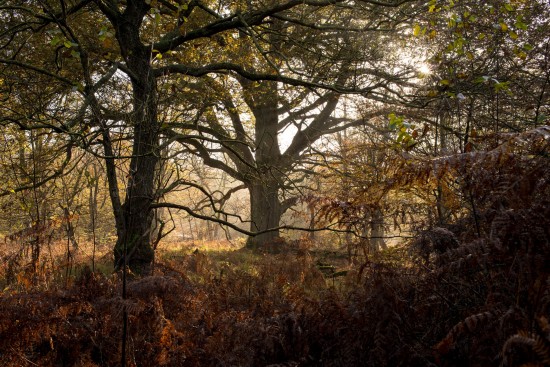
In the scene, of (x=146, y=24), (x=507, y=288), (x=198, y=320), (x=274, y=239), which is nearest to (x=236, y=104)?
(x=146, y=24)

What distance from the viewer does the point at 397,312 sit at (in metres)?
2.71

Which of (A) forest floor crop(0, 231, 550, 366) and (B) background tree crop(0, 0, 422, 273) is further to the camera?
(B) background tree crop(0, 0, 422, 273)

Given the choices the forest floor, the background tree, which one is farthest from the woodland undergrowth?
the background tree

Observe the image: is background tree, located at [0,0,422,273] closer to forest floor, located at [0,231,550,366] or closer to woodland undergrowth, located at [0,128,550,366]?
forest floor, located at [0,231,550,366]

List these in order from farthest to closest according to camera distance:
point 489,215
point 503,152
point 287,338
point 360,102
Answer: point 360,102 → point 287,338 → point 489,215 → point 503,152

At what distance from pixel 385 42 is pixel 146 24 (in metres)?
5.77

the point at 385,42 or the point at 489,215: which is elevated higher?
the point at 385,42

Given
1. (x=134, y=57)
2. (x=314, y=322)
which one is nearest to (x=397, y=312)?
(x=314, y=322)

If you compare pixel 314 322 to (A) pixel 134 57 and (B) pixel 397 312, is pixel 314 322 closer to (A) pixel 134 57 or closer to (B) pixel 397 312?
(B) pixel 397 312

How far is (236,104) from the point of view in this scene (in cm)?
1184

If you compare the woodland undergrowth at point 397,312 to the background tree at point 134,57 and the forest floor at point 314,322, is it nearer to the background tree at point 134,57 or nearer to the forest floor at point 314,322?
the forest floor at point 314,322

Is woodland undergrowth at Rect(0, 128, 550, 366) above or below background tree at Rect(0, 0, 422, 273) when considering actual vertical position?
below

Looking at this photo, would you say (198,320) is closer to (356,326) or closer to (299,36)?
(356,326)

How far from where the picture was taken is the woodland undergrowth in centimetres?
207
